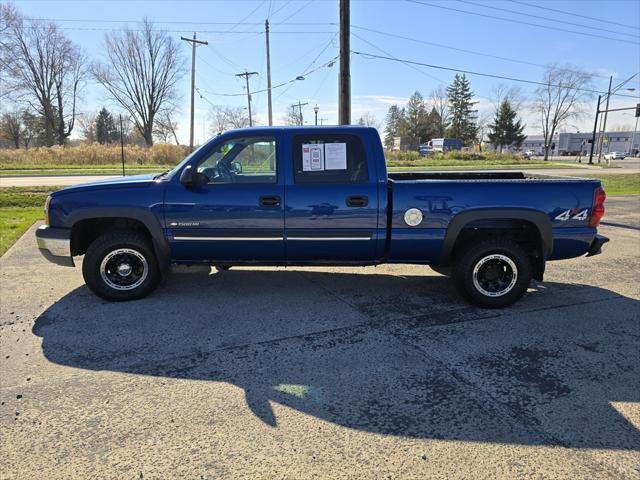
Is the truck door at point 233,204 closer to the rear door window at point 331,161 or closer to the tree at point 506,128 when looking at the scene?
the rear door window at point 331,161

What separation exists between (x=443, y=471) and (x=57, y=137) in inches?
2550

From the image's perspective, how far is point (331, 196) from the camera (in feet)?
15.1

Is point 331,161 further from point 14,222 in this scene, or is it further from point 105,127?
point 105,127

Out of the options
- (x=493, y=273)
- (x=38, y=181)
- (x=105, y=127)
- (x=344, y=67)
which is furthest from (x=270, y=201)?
(x=105, y=127)

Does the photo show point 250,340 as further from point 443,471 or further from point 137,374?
point 443,471

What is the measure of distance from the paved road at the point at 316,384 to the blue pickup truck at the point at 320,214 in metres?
0.50

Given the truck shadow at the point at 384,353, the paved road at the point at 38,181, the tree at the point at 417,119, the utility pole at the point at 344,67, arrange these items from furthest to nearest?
the tree at the point at 417,119 → the paved road at the point at 38,181 → the utility pole at the point at 344,67 → the truck shadow at the point at 384,353

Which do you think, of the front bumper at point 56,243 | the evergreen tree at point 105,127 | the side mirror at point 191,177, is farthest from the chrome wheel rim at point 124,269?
the evergreen tree at point 105,127

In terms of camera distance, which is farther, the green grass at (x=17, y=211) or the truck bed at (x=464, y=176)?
the green grass at (x=17, y=211)

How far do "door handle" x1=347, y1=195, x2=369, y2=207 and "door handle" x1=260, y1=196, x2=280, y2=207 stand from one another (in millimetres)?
726

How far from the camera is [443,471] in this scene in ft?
7.75

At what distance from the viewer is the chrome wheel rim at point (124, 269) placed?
480 cm

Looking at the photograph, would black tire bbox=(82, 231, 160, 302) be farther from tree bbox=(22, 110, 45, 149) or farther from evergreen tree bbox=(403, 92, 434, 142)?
evergreen tree bbox=(403, 92, 434, 142)

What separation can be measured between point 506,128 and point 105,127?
65618 millimetres
